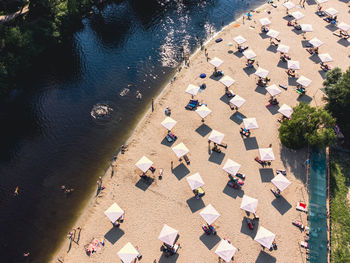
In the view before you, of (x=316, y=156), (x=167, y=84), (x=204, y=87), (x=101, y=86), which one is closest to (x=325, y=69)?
(x=316, y=156)

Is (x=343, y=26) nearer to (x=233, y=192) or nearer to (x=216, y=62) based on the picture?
(x=216, y=62)

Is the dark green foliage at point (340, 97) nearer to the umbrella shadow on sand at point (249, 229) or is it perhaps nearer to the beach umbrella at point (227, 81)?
the beach umbrella at point (227, 81)

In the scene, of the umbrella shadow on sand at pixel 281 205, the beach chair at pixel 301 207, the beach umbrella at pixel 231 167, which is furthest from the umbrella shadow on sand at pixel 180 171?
the beach chair at pixel 301 207

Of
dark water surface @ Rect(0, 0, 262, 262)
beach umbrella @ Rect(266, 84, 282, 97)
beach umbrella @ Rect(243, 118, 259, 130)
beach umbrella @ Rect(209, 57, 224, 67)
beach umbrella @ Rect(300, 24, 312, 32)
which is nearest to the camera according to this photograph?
dark water surface @ Rect(0, 0, 262, 262)

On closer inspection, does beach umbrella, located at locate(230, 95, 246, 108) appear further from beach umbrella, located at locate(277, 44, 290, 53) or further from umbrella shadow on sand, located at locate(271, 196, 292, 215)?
beach umbrella, located at locate(277, 44, 290, 53)

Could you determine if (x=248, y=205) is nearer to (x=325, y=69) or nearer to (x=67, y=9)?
(x=325, y=69)

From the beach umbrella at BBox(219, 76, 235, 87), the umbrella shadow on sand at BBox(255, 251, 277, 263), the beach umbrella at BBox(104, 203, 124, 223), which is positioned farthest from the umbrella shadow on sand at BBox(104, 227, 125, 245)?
the beach umbrella at BBox(219, 76, 235, 87)

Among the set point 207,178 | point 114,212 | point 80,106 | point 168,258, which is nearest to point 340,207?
point 207,178

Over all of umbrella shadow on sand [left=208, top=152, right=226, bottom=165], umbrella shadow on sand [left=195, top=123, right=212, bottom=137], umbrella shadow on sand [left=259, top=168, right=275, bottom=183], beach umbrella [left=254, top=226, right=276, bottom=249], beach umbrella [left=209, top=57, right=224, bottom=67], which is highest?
beach umbrella [left=209, top=57, right=224, bottom=67]
